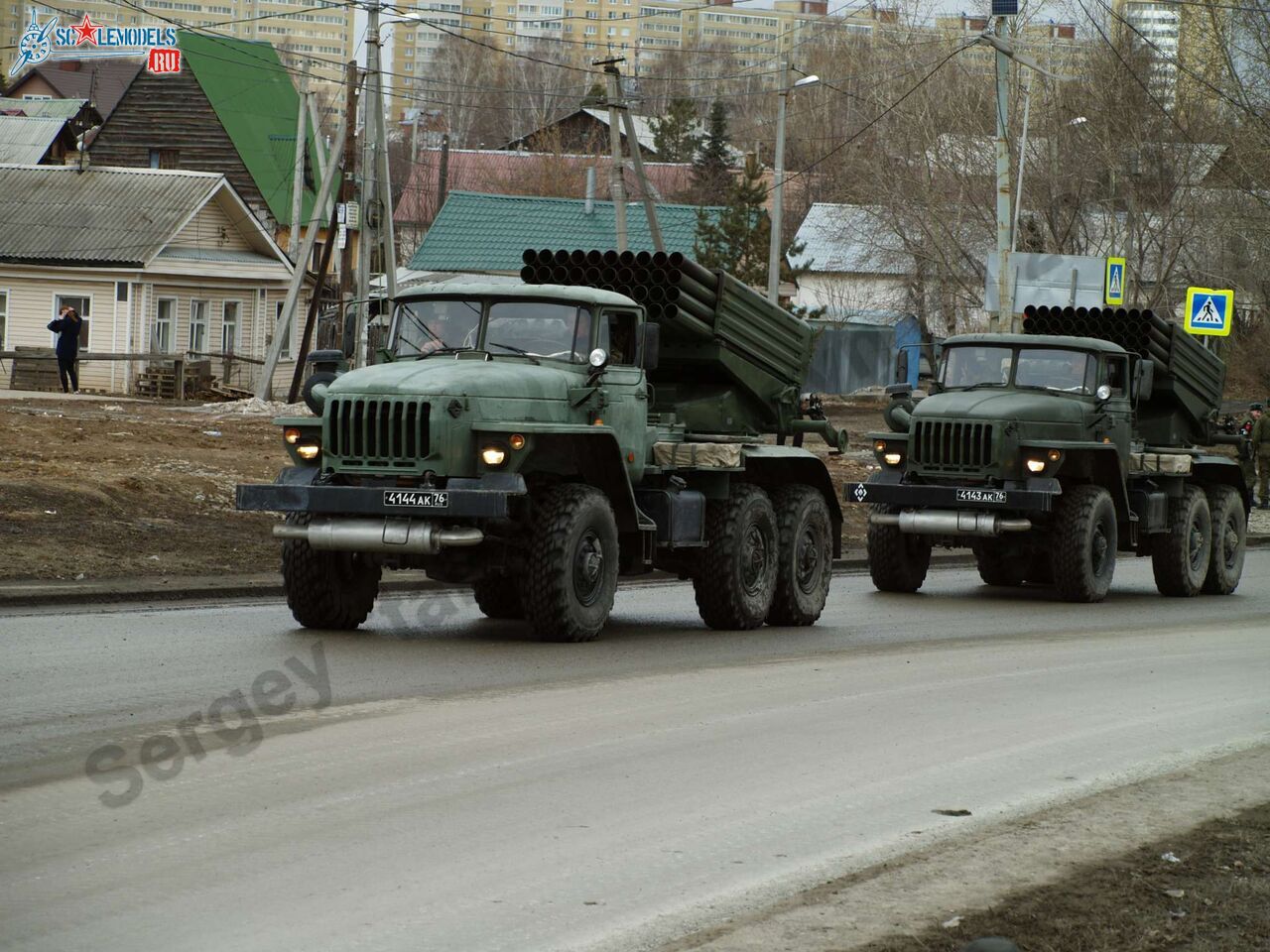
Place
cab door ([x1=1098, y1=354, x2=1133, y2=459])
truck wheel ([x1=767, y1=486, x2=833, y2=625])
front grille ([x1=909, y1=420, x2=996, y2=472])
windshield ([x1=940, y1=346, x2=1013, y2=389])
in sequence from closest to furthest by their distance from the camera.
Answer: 1. truck wheel ([x1=767, y1=486, x2=833, y2=625])
2. front grille ([x1=909, y1=420, x2=996, y2=472])
3. cab door ([x1=1098, y1=354, x2=1133, y2=459])
4. windshield ([x1=940, y1=346, x2=1013, y2=389])

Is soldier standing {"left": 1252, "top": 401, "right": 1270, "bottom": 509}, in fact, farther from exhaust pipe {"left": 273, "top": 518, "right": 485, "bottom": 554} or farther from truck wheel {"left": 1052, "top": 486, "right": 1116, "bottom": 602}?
exhaust pipe {"left": 273, "top": 518, "right": 485, "bottom": 554}

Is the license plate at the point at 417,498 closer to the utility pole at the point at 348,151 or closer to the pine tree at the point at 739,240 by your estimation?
the utility pole at the point at 348,151

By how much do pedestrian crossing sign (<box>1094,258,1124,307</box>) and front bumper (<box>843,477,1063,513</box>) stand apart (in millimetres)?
12378

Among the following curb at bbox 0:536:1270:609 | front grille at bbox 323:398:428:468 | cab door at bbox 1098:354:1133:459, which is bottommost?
curb at bbox 0:536:1270:609

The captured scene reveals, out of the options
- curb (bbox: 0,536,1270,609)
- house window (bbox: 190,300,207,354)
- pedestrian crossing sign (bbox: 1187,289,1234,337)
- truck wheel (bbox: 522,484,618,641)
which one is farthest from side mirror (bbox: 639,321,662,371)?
house window (bbox: 190,300,207,354)

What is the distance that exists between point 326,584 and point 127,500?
626cm

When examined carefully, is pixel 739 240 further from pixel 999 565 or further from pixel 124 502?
pixel 124 502

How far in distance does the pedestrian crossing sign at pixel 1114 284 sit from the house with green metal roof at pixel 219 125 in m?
37.3

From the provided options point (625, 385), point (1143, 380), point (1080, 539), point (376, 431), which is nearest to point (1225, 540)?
point (1143, 380)

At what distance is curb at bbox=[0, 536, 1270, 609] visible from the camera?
14328mm

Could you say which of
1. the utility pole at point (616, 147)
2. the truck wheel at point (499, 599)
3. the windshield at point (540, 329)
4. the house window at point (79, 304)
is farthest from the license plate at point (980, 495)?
the house window at point (79, 304)

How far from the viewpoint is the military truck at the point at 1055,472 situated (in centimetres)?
1775

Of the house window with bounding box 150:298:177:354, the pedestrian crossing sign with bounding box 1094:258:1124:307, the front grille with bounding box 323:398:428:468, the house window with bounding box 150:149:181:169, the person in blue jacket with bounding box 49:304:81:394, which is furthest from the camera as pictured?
the house window with bounding box 150:149:181:169

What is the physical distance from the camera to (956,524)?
1762cm
